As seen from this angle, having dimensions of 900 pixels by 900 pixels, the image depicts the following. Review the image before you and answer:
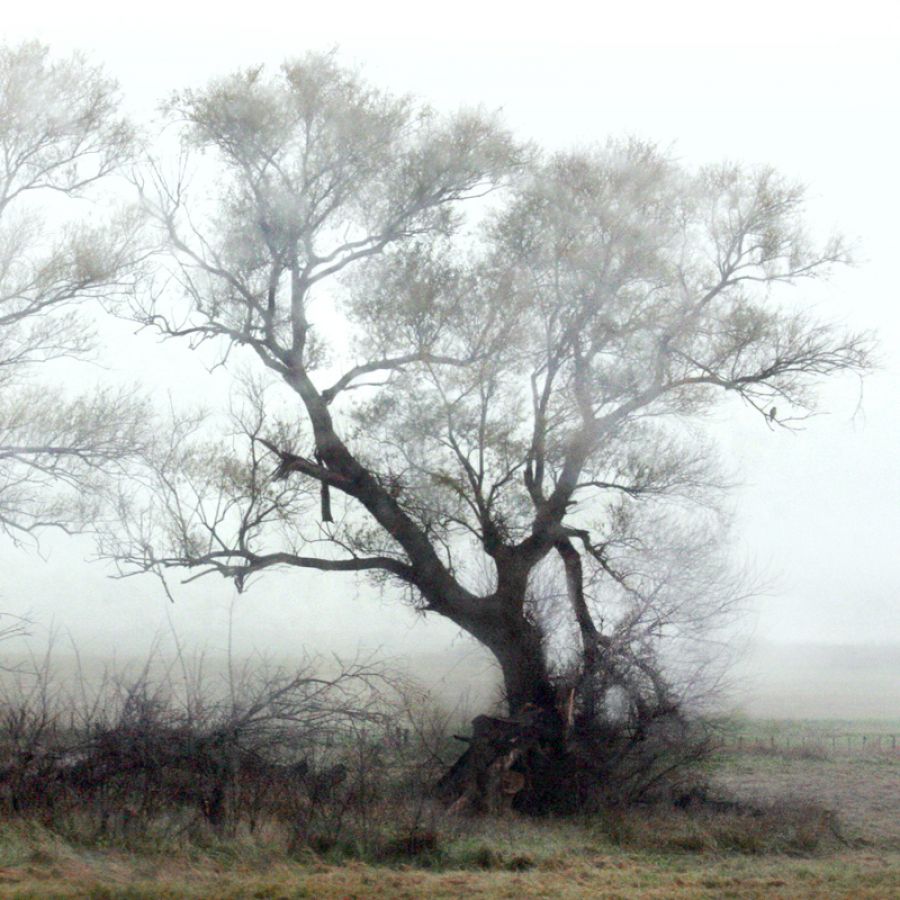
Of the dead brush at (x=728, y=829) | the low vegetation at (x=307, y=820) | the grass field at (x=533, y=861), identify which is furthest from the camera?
the dead brush at (x=728, y=829)

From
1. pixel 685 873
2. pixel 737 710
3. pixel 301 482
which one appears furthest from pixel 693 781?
pixel 301 482

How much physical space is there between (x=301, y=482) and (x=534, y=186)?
20.0 ft

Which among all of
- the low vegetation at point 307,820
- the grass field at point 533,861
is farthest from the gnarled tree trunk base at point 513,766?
the grass field at point 533,861

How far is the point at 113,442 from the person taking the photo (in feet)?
55.2

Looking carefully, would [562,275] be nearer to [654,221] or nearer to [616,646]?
[654,221]

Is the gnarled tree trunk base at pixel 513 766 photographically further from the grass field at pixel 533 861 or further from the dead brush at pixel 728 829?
the dead brush at pixel 728 829

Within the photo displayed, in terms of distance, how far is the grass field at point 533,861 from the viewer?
9070 mm

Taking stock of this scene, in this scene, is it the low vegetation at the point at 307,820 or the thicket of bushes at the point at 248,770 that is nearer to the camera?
the low vegetation at the point at 307,820

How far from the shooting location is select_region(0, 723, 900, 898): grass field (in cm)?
907

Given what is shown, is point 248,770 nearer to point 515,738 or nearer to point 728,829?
point 515,738

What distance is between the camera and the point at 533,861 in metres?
11.3

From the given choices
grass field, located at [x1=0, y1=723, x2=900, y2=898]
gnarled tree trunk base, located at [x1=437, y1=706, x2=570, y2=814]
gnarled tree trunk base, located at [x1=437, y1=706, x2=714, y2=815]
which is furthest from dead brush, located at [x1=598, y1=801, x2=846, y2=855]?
gnarled tree trunk base, located at [x1=437, y1=706, x2=570, y2=814]

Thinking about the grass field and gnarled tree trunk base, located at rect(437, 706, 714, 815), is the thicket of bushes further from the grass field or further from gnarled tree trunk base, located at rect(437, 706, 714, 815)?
gnarled tree trunk base, located at rect(437, 706, 714, 815)

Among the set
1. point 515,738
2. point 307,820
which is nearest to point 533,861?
point 307,820
